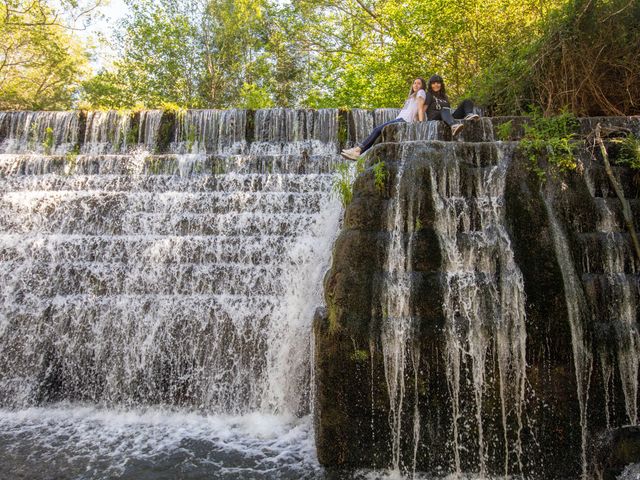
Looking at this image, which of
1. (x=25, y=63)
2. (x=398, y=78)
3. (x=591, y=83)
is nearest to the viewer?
(x=591, y=83)

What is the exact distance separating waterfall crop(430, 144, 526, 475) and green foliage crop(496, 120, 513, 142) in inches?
54.9

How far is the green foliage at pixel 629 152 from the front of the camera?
490 centimetres

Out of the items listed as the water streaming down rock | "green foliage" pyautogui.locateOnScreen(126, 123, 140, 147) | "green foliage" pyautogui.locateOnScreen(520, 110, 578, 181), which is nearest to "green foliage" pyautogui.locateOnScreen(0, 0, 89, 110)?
"green foliage" pyautogui.locateOnScreen(126, 123, 140, 147)

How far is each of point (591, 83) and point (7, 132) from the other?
44.8 ft

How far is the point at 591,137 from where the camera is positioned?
5176mm

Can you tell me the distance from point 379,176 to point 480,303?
1652mm

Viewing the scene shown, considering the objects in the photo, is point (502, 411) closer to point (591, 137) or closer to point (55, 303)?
point (591, 137)

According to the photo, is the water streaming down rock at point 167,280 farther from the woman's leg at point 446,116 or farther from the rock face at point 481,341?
the woman's leg at point 446,116

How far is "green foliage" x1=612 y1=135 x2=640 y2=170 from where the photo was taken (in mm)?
4898

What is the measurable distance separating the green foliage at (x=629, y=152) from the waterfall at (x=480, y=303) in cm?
140

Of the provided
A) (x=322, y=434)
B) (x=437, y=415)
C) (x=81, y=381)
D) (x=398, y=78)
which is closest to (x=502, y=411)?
(x=437, y=415)

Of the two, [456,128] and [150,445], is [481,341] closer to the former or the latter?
[456,128]

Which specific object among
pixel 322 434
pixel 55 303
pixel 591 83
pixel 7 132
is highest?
pixel 7 132

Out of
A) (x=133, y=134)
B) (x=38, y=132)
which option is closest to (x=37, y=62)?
(x=38, y=132)
